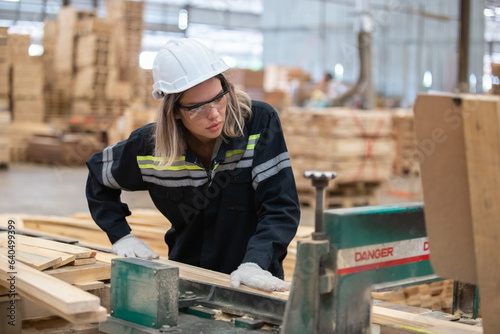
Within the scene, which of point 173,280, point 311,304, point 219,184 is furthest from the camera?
point 219,184

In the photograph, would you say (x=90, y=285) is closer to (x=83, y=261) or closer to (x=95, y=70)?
(x=83, y=261)

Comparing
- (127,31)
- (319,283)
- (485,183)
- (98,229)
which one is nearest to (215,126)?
(319,283)

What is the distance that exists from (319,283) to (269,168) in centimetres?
116

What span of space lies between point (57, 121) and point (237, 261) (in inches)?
524

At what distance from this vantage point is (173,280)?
7.34ft

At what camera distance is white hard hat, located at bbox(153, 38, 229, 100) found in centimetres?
288

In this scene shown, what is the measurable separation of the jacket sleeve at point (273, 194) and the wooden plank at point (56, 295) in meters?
0.93

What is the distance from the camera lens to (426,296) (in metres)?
4.03

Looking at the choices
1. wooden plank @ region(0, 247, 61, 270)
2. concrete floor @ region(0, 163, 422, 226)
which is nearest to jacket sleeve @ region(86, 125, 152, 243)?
wooden plank @ region(0, 247, 61, 270)

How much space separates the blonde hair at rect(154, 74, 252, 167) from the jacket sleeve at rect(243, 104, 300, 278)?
0.45ft

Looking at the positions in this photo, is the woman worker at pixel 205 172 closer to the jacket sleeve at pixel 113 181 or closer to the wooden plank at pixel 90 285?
the jacket sleeve at pixel 113 181

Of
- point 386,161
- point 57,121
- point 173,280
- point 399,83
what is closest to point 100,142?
Result: point 57,121

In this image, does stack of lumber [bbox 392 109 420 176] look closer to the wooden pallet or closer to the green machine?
the wooden pallet

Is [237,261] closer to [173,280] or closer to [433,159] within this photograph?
[173,280]
